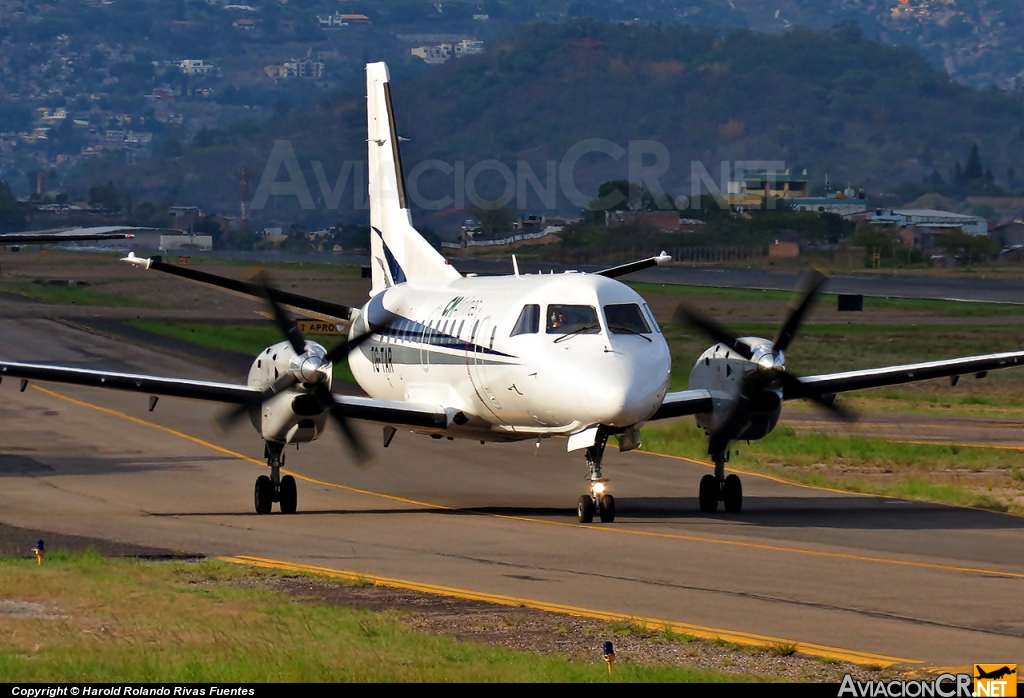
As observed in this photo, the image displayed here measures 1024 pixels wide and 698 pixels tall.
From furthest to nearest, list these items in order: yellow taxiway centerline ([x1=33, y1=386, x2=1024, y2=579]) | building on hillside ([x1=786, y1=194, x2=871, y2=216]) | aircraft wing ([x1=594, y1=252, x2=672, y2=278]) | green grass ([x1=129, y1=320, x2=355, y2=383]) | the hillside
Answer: the hillside
building on hillside ([x1=786, y1=194, x2=871, y2=216])
green grass ([x1=129, y1=320, x2=355, y2=383])
aircraft wing ([x1=594, y1=252, x2=672, y2=278])
yellow taxiway centerline ([x1=33, y1=386, x2=1024, y2=579])

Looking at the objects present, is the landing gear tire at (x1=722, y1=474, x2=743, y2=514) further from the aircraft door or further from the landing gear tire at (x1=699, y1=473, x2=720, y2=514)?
the aircraft door

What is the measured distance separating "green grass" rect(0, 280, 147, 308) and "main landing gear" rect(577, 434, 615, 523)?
58.4m

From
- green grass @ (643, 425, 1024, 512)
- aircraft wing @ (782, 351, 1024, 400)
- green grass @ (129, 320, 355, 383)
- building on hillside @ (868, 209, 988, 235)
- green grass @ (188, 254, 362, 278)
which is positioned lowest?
green grass @ (188, 254, 362, 278)

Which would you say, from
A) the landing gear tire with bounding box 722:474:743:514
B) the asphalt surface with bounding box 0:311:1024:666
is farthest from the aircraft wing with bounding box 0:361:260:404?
the landing gear tire with bounding box 722:474:743:514

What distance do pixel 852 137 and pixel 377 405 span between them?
123 meters

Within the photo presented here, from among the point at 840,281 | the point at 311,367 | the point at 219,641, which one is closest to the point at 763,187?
the point at 840,281

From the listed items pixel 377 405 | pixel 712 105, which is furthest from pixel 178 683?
pixel 712 105

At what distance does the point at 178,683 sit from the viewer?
1121 centimetres

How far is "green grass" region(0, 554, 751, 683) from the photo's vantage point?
11.8 m

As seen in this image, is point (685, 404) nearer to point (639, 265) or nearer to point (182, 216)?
point (639, 265)

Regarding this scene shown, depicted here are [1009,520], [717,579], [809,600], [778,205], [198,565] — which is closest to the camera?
[809,600]

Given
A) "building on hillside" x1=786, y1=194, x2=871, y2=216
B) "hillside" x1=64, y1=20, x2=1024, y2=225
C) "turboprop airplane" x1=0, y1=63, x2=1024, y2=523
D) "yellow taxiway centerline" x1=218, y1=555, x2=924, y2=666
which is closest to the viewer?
"yellow taxiway centerline" x1=218, y1=555, x2=924, y2=666

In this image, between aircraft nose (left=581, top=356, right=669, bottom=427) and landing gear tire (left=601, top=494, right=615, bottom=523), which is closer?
aircraft nose (left=581, top=356, right=669, bottom=427)

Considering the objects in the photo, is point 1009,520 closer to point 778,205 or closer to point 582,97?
point 778,205
